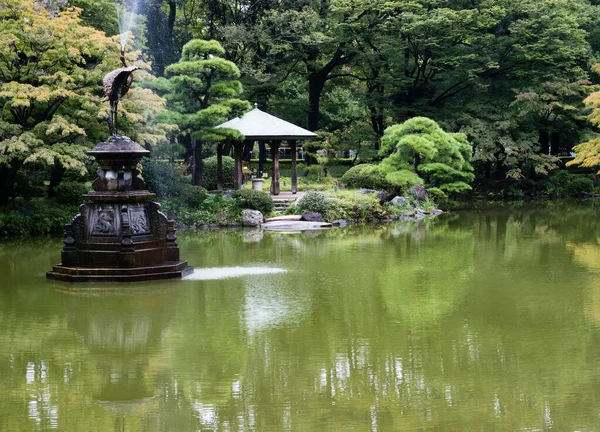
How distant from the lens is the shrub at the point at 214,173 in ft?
90.5

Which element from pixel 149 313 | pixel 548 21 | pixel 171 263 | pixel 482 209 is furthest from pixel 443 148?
pixel 149 313

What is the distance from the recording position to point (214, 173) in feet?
91.2

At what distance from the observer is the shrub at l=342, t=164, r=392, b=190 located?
86.1ft

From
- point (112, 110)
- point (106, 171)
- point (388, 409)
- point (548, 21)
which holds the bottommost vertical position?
point (388, 409)

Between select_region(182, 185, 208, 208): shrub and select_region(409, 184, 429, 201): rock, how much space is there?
7.74 meters

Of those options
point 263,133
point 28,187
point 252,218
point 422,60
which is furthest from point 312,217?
point 422,60

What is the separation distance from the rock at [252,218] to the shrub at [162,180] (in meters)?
2.14

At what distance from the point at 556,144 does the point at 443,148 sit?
13.3 meters

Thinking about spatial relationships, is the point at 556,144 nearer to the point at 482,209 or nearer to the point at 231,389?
the point at 482,209

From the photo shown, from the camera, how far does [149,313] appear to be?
377 inches

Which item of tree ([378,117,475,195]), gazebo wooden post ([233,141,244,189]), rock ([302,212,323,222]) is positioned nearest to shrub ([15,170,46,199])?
gazebo wooden post ([233,141,244,189])

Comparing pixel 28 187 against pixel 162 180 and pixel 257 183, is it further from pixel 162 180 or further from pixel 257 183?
pixel 257 183

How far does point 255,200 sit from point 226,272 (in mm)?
10024

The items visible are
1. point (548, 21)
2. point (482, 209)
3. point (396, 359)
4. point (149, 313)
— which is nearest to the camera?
point (396, 359)
